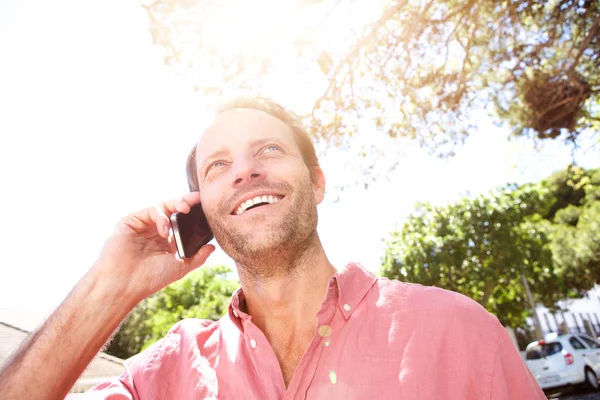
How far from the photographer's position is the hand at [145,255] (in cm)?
196

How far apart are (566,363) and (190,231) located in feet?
51.5

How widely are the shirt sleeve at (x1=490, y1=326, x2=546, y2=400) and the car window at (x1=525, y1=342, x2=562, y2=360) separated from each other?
15.5m

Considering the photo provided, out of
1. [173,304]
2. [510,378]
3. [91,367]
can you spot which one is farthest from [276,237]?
[173,304]

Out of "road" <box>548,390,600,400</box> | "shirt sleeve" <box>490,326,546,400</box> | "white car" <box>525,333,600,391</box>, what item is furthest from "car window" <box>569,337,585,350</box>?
"shirt sleeve" <box>490,326,546,400</box>

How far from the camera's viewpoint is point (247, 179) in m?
2.05

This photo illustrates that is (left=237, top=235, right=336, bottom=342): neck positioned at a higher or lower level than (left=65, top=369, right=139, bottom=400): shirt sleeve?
higher

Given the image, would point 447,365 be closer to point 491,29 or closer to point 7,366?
point 7,366

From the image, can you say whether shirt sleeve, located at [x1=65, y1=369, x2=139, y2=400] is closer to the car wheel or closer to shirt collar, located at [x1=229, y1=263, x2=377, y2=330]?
shirt collar, located at [x1=229, y1=263, x2=377, y2=330]

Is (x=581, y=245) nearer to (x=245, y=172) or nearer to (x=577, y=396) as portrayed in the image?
(x=577, y=396)

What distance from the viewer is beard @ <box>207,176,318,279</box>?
6.26ft

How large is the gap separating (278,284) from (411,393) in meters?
0.81

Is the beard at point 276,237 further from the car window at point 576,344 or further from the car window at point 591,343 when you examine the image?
the car window at point 591,343

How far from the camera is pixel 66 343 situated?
1.68 meters

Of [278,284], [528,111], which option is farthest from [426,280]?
[278,284]
